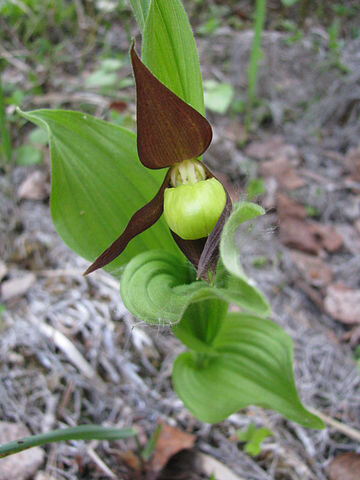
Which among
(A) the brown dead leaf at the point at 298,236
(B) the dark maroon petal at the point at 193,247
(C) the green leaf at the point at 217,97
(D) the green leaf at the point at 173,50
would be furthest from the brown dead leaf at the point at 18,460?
(C) the green leaf at the point at 217,97

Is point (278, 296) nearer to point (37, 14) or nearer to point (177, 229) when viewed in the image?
point (177, 229)

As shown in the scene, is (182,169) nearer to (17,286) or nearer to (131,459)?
(131,459)

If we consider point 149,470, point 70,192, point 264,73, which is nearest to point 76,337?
point 149,470

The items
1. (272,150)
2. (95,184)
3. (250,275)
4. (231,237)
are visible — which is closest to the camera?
(231,237)

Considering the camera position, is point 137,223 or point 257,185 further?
point 257,185

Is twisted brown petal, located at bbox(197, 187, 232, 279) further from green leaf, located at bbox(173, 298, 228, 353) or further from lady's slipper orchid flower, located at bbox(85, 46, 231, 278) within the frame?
green leaf, located at bbox(173, 298, 228, 353)

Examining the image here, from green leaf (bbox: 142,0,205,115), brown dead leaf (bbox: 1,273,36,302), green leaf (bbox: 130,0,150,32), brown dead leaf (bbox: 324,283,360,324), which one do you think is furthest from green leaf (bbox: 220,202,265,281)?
brown dead leaf (bbox: 1,273,36,302)

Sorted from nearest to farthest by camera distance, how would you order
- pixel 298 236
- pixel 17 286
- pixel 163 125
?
pixel 163 125, pixel 17 286, pixel 298 236

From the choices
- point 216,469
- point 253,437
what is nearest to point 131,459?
point 216,469
